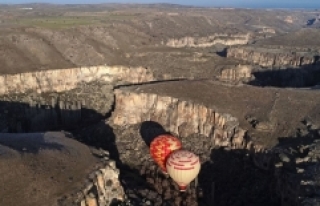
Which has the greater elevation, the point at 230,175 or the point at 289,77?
the point at 289,77

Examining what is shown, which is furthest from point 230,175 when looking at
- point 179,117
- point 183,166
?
point 179,117

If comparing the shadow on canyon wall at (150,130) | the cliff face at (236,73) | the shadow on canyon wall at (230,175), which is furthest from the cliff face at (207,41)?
the shadow on canyon wall at (230,175)

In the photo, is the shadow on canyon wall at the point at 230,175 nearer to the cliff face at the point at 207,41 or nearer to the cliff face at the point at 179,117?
the cliff face at the point at 179,117

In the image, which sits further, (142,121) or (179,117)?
(142,121)

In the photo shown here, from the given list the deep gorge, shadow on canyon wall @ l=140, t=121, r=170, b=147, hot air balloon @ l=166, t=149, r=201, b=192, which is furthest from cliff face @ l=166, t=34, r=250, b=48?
hot air balloon @ l=166, t=149, r=201, b=192

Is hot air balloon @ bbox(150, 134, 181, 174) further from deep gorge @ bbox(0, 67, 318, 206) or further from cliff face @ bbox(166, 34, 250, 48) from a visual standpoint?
cliff face @ bbox(166, 34, 250, 48)

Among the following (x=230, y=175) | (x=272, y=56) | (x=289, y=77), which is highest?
(x=272, y=56)

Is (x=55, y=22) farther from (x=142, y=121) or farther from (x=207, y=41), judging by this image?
(x=142, y=121)
